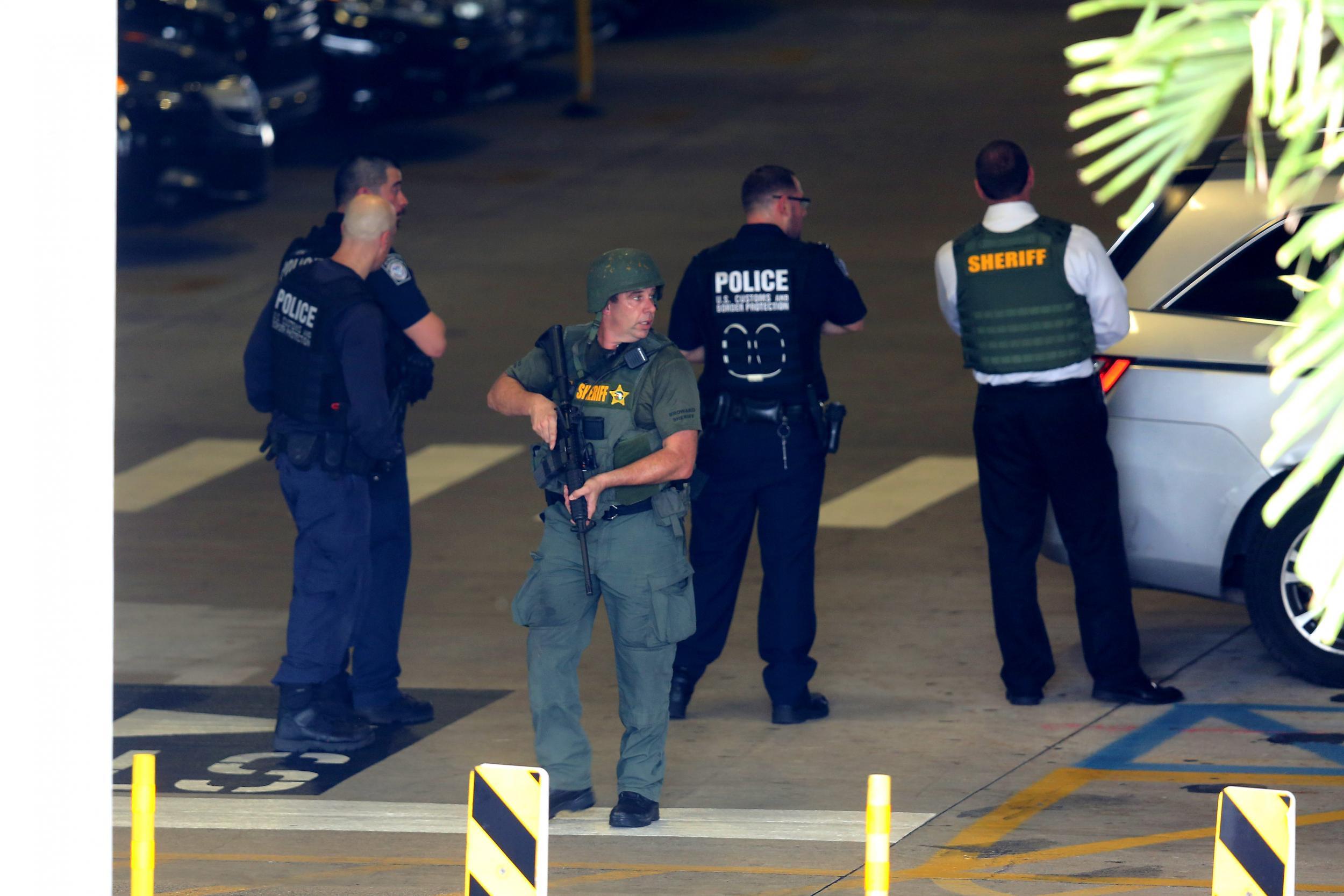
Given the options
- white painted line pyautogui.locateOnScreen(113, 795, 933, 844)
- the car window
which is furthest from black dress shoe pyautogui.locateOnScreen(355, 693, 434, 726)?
the car window

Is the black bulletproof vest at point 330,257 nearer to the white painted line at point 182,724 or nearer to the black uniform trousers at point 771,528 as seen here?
the black uniform trousers at point 771,528

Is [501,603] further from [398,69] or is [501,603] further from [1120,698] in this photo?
[398,69]

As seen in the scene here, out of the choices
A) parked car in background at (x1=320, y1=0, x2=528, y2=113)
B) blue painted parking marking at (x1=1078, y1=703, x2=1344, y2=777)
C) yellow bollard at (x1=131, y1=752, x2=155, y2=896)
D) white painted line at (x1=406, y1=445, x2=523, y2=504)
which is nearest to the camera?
yellow bollard at (x1=131, y1=752, x2=155, y2=896)

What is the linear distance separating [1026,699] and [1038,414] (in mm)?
1063

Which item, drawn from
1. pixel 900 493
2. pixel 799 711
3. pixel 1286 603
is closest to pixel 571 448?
pixel 799 711

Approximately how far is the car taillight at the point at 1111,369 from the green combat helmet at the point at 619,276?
6.85ft

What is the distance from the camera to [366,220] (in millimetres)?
7199

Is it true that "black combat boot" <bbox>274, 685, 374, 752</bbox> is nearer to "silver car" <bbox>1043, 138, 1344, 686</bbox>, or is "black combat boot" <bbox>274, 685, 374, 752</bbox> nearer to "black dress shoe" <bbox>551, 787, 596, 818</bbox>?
"black dress shoe" <bbox>551, 787, 596, 818</bbox>

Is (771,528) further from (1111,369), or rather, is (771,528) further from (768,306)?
(1111,369)

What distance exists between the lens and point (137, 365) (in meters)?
14.4

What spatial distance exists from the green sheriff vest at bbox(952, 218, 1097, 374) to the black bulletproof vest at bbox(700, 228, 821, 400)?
23.4 inches

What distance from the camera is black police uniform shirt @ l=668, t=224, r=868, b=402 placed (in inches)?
293

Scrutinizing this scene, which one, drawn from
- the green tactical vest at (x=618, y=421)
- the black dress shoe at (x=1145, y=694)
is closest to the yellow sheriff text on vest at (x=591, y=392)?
the green tactical vest at (x=618, y=421)

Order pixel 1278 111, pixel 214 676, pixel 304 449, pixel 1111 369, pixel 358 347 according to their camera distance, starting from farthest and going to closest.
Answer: pixel 214 676 < pixel 1111 369 < pixel 304 449 < pixel 358 347 < pixel 1278 111
